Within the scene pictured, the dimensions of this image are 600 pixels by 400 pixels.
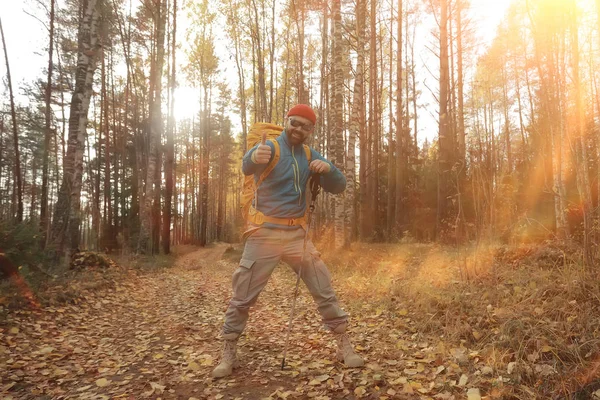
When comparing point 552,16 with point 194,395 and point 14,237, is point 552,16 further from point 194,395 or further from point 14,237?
point 14,237

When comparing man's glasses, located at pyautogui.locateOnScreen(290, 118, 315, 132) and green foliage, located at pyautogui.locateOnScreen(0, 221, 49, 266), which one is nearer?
man's glasses, located at pyautogui.locateOnScreen(290, 118, 315, 132)

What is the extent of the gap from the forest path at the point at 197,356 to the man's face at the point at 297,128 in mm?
2256

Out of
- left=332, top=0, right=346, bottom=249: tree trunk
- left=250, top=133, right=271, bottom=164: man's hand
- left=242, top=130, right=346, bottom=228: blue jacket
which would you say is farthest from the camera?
left=332, top=0, right=346, bottom=249: tree trunk

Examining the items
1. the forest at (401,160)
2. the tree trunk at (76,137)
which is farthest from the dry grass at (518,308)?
the tree trunk at (76,137)

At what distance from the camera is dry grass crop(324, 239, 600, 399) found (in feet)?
8.85

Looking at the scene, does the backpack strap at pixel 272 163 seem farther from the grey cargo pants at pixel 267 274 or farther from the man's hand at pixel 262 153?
the grey cargo pants at pixel 267 274

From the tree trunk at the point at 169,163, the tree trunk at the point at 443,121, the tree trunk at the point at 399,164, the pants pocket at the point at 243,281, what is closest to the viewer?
the pants pocket at the point at 243,281

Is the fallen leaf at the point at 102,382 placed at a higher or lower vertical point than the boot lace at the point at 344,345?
lower

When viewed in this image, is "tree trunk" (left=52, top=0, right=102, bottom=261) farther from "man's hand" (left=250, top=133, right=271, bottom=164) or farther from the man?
"man's hand" (left=250, top=133, right=271, bottom=164)

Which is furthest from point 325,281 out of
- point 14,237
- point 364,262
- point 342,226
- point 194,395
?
point 342,226

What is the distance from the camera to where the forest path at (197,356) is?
3.03 m

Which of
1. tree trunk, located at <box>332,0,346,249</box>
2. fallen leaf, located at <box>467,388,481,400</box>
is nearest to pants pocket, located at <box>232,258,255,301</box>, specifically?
fallen leaf, located at <box>467,388,481,400</box>

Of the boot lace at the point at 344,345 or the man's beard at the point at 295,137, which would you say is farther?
the man's beard at the point at 295,137

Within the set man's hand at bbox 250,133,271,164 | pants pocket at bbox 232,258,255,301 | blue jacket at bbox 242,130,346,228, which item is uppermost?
man's hand at bbox 250,133,271,164
